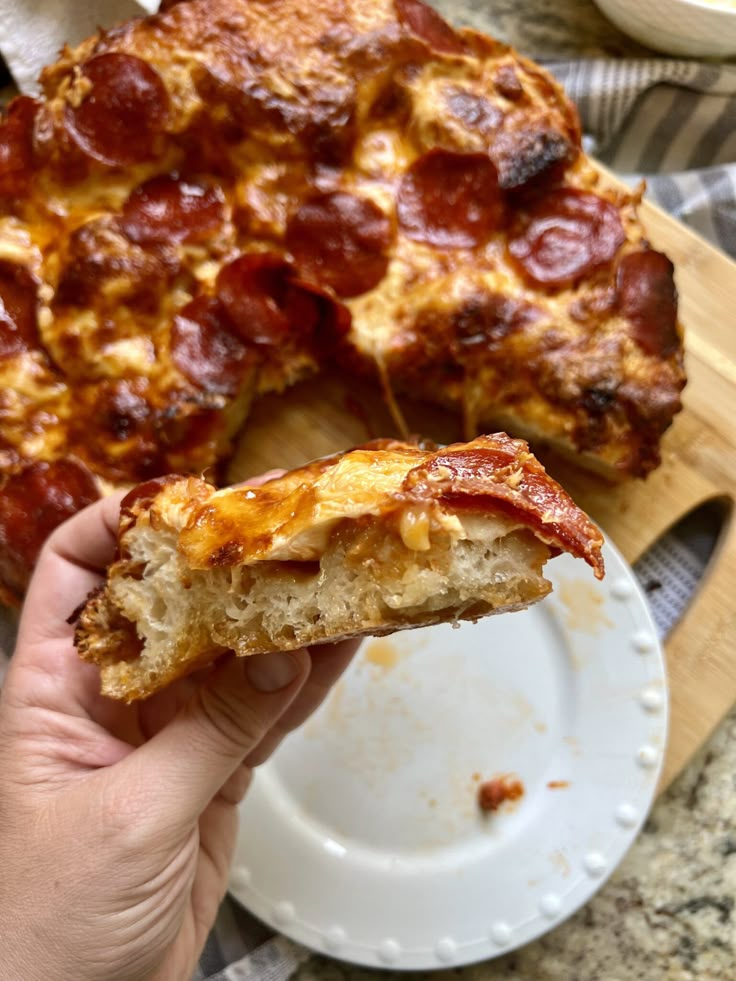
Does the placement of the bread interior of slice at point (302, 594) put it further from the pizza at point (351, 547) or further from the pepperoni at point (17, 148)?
the pepperoni at point (17, 148)

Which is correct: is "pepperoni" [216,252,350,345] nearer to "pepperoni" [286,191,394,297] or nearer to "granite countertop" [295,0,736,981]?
"pepperoni" [286,191,394,297]

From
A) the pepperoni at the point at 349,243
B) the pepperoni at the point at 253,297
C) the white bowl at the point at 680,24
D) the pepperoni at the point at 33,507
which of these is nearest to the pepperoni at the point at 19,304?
the pepperoni at the point at 33,507

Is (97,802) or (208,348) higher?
(208,348)

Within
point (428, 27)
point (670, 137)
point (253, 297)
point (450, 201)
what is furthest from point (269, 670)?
point (670, 137)

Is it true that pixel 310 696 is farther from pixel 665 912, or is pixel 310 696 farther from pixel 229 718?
pixel 665 912

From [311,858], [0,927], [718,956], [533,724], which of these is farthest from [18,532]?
[718,956]

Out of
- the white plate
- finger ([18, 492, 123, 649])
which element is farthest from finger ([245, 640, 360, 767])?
finger ([18, 492, 123, 649])

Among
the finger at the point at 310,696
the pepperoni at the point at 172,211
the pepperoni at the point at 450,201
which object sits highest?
the pepperoni at the point at 450,201
